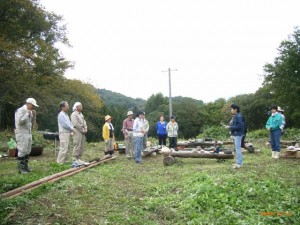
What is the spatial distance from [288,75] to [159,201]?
27.8 m

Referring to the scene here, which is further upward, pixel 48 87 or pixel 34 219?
pixel 48 87

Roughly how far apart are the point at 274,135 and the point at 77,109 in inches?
266

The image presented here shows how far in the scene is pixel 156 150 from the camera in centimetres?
1359

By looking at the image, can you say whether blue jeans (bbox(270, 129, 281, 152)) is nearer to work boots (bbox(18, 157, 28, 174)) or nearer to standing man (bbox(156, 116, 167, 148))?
standing man (bbox(156, 116, 167, 148))

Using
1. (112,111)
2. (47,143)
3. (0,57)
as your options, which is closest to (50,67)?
(0,57)

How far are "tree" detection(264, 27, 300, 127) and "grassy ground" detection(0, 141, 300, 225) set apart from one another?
2418cm

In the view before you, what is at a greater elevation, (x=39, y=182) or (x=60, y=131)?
(x=60, y=131)

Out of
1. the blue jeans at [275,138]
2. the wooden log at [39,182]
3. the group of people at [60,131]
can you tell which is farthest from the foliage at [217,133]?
the wooden log at [39,182]

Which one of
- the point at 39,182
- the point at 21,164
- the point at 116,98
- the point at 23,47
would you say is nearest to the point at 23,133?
the point at 21,164

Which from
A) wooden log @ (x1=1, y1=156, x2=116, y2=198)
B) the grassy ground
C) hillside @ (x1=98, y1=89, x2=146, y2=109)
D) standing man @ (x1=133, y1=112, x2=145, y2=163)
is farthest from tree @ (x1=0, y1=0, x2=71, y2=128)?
hillside @ (x1=98, y1=89, x2=146, y2=109)

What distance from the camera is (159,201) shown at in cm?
558

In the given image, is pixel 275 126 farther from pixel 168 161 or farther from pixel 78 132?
pixel 78 132

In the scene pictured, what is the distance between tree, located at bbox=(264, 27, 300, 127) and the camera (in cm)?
2920

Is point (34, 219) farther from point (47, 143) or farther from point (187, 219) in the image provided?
point (47, 143)
